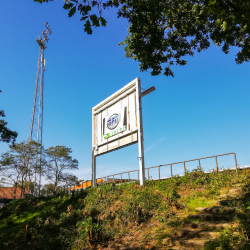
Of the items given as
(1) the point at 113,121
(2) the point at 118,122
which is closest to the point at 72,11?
(2) the point at 118,122

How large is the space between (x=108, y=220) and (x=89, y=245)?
2.40 m

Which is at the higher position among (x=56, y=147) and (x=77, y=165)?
(x=56, y=147)

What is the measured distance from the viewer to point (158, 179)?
15.7 m

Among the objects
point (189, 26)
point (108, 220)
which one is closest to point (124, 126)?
point (108, 220)

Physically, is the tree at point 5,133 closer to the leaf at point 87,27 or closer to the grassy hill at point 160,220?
the grassy hill at point 160,220

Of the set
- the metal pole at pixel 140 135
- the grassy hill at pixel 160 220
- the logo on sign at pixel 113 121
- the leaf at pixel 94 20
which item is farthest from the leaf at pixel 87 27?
the logo on sign at pixel 113 121

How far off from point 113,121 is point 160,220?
33.1 feet

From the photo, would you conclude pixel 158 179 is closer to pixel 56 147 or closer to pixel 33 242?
pixel 33 242

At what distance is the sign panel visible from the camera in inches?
634

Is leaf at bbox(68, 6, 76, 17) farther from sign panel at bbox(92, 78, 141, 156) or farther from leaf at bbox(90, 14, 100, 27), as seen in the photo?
sign panel at bbox(92, 78, 141, 156)

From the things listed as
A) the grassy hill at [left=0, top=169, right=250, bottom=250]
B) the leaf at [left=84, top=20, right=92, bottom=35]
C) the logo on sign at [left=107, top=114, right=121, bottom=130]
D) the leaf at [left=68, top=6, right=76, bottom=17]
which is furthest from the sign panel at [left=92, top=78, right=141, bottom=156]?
the leaf at [left=68, top=6, right=76, bottom=17]

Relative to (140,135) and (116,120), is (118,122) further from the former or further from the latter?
(140,135)

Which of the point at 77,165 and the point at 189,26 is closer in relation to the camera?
the point at 189,26

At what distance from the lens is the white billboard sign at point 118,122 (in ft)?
51.5
